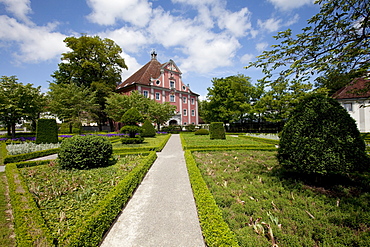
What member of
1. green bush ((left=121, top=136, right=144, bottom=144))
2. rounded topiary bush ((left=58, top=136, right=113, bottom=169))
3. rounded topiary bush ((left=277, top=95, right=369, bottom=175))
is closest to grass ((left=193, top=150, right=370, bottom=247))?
rounded topiary bush ((left=277, top=95, right=369, bottom=175))

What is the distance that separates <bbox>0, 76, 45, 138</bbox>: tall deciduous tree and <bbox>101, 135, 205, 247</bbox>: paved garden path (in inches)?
716

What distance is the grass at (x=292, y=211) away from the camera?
2.44m

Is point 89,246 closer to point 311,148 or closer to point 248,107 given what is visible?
point 311,148

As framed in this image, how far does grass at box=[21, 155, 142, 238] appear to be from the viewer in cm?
301

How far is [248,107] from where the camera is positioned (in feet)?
92.1

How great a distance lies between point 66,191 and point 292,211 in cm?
517

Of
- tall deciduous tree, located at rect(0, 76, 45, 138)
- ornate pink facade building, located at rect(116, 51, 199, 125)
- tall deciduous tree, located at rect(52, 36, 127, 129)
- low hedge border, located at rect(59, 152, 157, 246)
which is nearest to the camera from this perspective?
low hedge border, located at rect(59, 152, 157, 246)

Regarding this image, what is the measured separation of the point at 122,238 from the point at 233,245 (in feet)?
5.76

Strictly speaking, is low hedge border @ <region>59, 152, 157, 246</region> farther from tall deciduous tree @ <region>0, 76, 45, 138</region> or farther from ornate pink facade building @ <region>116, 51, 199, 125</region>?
ornate pink facade building @ <region>116, 51, 199, 125</region>

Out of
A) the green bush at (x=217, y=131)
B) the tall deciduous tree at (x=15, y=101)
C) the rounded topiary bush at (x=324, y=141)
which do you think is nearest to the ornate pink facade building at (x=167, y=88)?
the tall deciduous tree at (x=15, y=101)

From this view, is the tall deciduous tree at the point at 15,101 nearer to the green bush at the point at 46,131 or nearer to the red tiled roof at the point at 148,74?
the green bush at the point at 46,131

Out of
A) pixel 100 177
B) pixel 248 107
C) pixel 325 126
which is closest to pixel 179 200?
pixel 100 177

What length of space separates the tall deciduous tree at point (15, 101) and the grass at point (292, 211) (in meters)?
20.2

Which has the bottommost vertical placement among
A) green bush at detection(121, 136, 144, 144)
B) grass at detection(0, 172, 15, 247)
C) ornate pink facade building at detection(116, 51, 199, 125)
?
grass at detection(0, 172, 15, 247)
